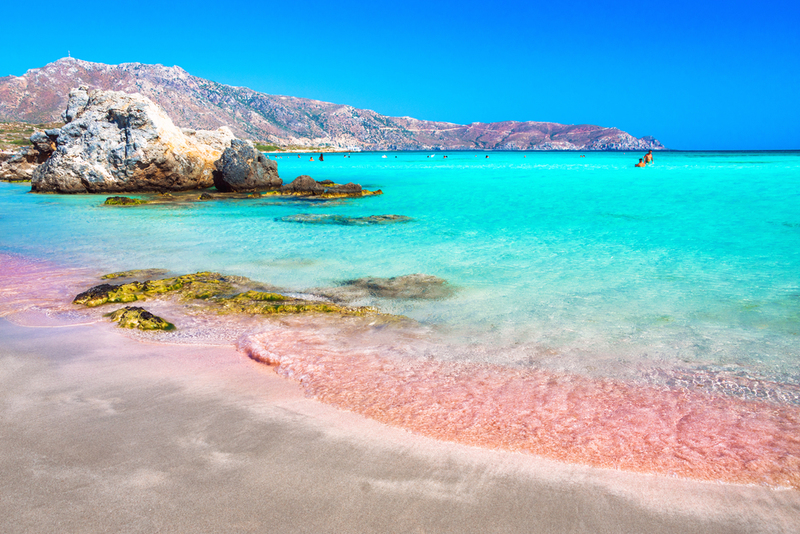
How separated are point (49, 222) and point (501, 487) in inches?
758

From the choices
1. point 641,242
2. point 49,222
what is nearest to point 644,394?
point 641,242

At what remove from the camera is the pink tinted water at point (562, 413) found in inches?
130

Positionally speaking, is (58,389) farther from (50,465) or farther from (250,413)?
(250,413)

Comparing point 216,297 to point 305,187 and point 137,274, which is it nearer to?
point 137,274

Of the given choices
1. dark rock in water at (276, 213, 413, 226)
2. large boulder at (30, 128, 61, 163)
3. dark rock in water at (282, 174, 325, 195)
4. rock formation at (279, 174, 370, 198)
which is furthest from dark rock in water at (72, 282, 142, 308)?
large boulder at (30, 128, 61, 163)

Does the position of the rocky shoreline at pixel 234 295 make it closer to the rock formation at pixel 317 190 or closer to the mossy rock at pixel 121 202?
the mossy rock at pixel 121 202

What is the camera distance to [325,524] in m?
2.58

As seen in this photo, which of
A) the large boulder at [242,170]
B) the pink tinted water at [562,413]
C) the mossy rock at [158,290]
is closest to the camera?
the pink tinted water at [562,413]

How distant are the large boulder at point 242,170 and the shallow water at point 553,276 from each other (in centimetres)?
516

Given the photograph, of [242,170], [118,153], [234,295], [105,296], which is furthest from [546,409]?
[118,153]

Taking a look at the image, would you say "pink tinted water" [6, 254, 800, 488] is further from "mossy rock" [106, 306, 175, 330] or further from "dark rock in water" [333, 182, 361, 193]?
"dark rock in water" [333, 182, 361, 193]

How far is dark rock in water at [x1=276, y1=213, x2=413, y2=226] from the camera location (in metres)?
17.2

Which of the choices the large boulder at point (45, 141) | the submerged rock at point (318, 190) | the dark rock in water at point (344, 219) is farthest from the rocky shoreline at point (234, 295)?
the large boulder at point (45, 141)

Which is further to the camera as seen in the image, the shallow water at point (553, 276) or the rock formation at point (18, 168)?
the rock formation at point (18, 168)
